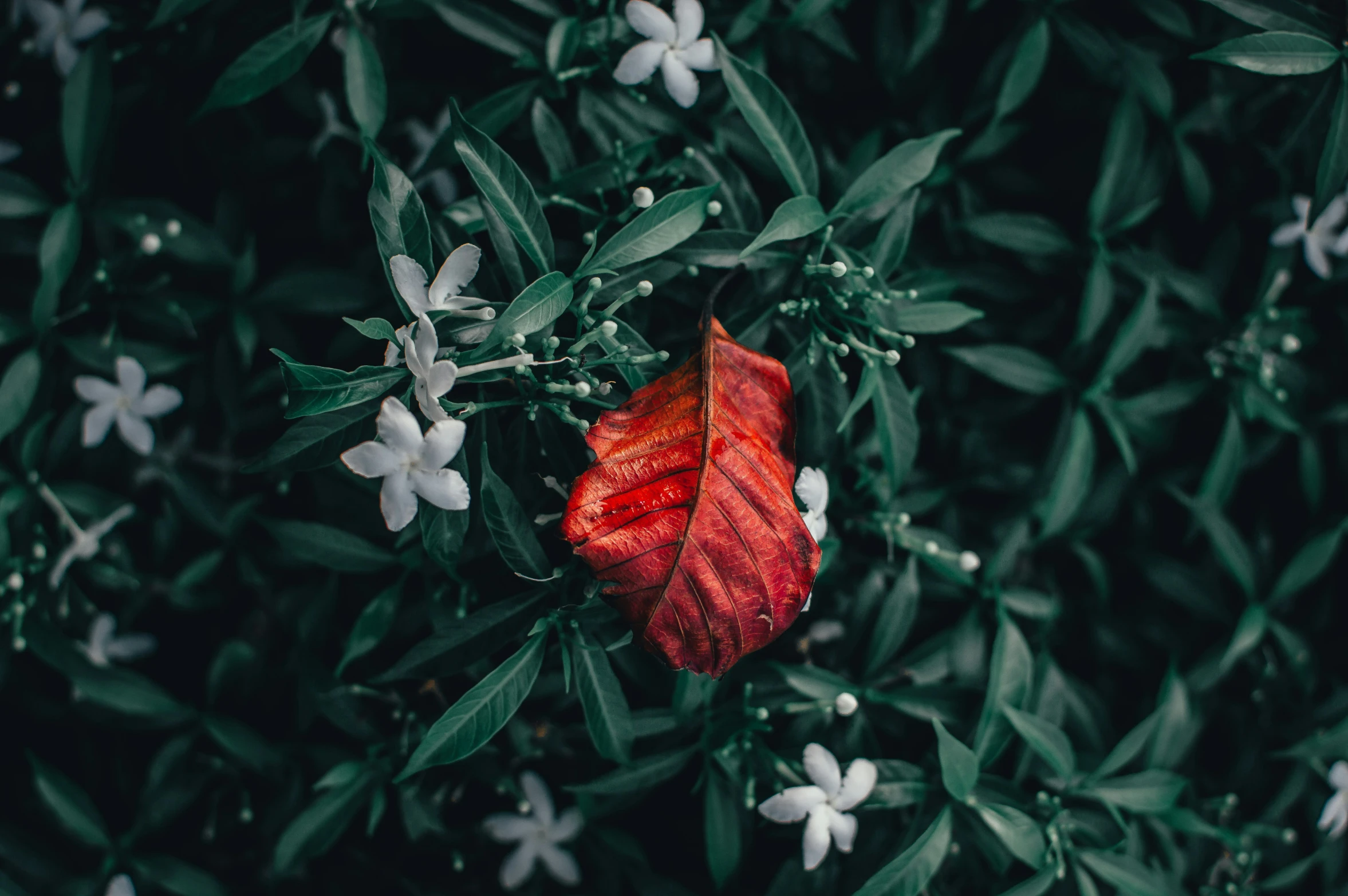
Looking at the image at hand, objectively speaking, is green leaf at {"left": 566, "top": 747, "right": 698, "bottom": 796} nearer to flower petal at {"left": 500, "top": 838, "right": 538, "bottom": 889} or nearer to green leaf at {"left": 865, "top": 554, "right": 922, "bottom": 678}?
flower petal at {"left": 500, "top": 838, "right": 538, "bottom": 889}

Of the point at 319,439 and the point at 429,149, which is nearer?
the point at 319,439

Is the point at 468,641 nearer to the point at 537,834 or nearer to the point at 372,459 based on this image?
the point at 372,459

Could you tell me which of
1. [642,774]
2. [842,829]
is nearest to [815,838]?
[842,829]

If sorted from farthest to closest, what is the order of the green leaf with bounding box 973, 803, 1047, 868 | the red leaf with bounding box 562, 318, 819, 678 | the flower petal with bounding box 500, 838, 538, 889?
the flower petal with bounding box 500, 838, 538, 889
the green leaf with bounding box 973, 803, 1047, 868
the red leaf with bounding box 562, 318, 819, 678

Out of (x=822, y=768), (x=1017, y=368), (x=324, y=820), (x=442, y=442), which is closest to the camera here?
(x=442, y=442)

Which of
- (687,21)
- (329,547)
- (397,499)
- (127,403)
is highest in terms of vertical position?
(687,21)

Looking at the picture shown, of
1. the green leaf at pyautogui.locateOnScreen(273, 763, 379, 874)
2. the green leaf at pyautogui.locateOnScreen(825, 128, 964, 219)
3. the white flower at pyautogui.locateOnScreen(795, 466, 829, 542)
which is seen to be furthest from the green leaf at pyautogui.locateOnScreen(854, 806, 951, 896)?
the green leaf at pyautogui.locateOnScreen(825, 128, 964, 219)
